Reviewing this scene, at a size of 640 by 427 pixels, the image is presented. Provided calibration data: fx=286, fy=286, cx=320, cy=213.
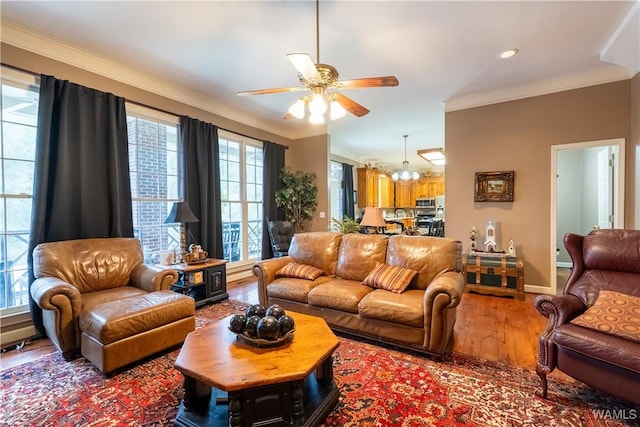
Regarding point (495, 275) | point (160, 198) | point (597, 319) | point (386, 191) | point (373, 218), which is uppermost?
point (386, 191)

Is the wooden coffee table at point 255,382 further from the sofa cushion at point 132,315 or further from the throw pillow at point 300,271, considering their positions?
the throw pillow at point 300,271

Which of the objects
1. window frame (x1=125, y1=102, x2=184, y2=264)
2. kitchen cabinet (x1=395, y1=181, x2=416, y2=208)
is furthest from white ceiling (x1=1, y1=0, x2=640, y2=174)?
kitchen cabinet (x1=395, y1=181, x2=416, y2=208)

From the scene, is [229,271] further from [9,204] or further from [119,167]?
[9,204]

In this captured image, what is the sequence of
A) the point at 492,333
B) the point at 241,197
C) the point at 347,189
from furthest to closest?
1. the point at 347,189
2. the point at 241,197
3. the point at 492,333

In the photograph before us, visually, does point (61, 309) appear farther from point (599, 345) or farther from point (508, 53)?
point (508, 53)

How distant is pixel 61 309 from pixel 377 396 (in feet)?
8.20

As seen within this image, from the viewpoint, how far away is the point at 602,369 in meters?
1.62

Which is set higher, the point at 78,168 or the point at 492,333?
the point at 78,168

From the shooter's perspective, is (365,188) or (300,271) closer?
(300,271)

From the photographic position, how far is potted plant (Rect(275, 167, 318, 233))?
5672 millimetres

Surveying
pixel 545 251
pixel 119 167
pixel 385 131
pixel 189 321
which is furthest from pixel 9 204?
pixel 545 251

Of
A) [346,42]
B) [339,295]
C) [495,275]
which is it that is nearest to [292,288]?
[339,295]

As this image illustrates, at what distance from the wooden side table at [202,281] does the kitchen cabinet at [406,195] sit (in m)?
7.96

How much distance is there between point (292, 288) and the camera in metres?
3.02
